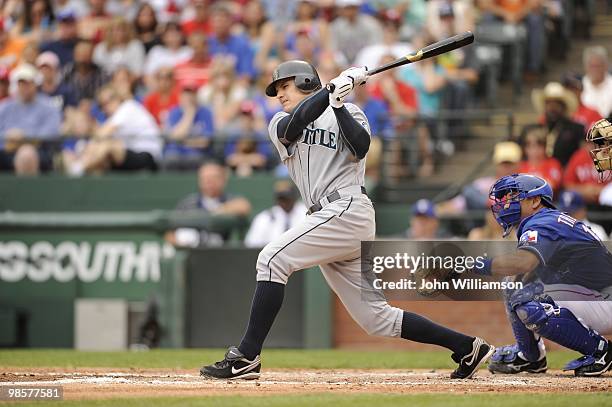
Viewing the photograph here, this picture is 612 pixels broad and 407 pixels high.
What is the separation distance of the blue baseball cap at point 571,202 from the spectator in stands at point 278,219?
8.46 feet

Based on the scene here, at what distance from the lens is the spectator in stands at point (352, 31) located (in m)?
14.4

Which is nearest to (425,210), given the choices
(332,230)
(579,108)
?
(579,108)

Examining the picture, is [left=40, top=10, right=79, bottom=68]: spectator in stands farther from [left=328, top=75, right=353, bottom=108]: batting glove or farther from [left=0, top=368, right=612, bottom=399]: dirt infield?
[left=328, top=75, right=353, bottom=108]: batting glove

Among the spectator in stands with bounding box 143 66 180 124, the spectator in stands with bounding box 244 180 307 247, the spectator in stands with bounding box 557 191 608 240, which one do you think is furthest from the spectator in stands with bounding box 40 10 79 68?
the spectator in stands with bounding box 557 191 608 240

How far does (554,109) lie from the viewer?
12172 mm

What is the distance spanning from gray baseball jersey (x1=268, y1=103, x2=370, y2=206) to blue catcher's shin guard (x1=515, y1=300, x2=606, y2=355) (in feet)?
4.03

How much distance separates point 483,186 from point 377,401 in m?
6.43

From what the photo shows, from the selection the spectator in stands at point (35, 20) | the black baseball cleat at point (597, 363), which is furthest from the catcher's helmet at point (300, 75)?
the spectator in stands at point (35, 20)

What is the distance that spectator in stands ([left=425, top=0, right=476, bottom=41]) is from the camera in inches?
538

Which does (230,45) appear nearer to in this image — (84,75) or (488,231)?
(84,75)

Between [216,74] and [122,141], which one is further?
[216,74]

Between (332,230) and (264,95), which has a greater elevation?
(264,95)

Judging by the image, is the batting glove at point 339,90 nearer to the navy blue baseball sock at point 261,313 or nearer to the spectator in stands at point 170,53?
the navy blue baseball sock at point 261,313

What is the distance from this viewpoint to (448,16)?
44.9 ft
